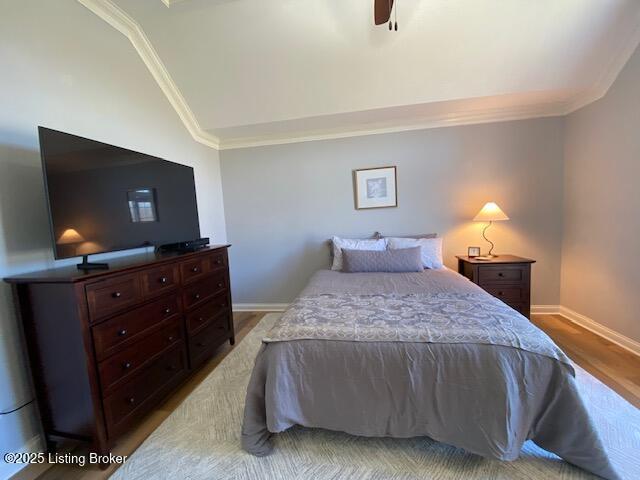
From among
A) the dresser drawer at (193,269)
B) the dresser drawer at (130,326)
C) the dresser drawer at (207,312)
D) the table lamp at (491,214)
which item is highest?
the table lamp at (491,214)

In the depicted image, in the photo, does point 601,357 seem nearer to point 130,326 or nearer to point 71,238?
point 130,326

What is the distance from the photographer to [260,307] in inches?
144

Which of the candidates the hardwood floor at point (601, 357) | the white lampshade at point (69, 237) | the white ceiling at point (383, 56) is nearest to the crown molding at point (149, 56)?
the white ceiling at point (383, 56)

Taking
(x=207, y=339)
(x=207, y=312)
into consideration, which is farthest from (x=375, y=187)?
(x=207, y=339)

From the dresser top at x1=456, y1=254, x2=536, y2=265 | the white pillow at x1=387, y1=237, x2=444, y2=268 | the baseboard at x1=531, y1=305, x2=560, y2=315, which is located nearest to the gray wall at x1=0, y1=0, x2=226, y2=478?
the white pillow at x1=387, y1=237, x2=444, y2=268

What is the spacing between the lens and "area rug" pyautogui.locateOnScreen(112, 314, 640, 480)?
1.26m

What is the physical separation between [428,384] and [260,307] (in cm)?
277

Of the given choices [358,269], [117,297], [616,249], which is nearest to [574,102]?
[616,249]

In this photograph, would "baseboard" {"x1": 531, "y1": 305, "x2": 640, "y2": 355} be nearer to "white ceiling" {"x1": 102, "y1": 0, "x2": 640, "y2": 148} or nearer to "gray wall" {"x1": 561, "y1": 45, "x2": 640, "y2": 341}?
"gray wall" {"x1": 561, "y1": 45, "x2": 640, "y2": 341}

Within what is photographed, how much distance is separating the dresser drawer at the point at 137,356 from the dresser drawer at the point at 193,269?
1.03 feet

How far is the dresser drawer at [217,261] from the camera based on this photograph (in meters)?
2.39

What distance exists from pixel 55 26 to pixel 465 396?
10.6 feet

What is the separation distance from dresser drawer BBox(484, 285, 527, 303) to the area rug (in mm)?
1099

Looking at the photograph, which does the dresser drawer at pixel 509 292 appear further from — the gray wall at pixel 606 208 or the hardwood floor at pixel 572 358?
the gray wall at pixel 606 208
